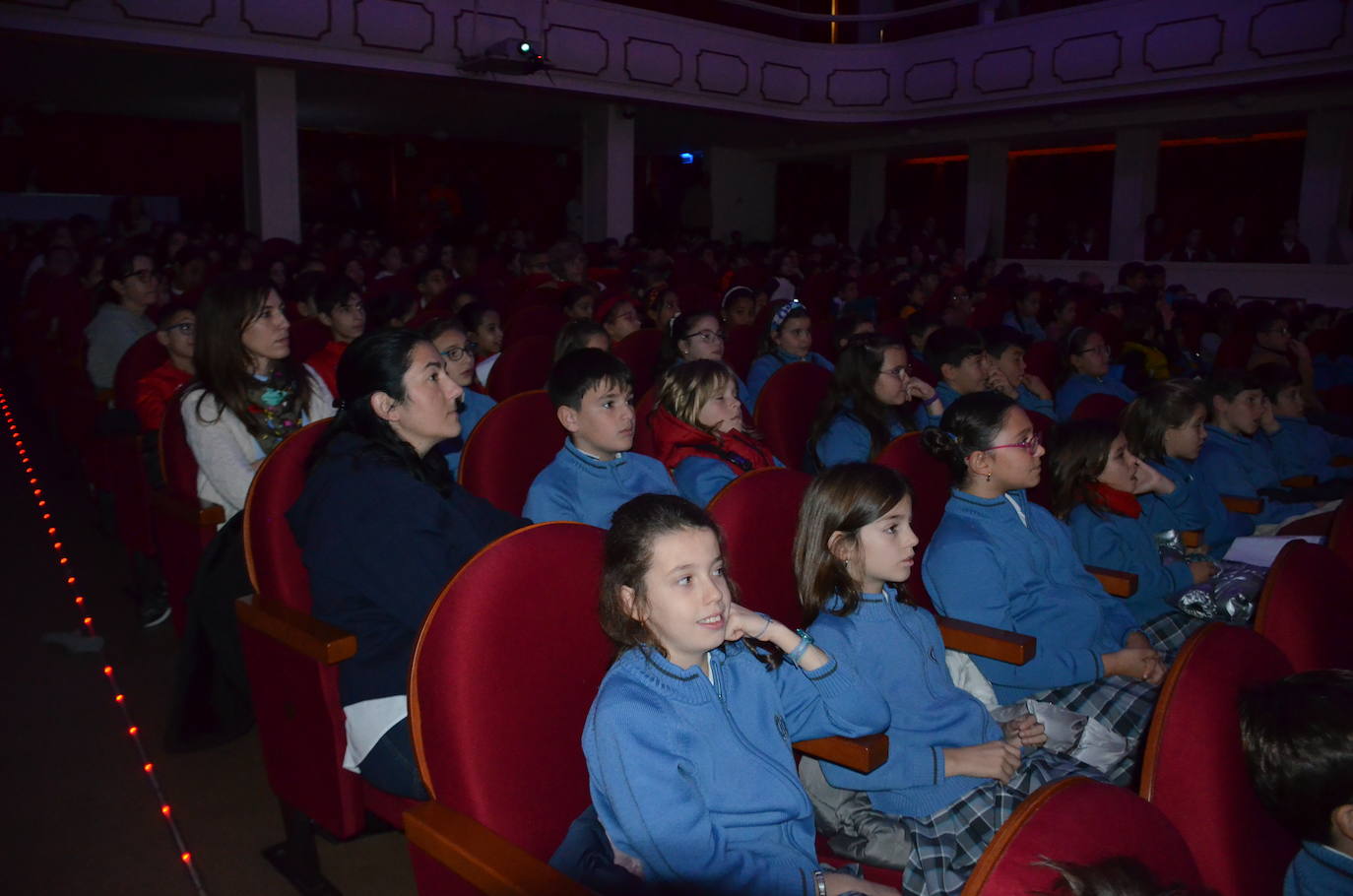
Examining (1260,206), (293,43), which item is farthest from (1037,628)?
(1260,206)

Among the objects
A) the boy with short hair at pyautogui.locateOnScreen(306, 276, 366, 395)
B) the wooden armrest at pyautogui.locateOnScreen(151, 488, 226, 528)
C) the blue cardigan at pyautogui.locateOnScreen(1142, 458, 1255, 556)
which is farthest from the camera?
the boy with short hair at pyautogui.locateOnScreen(306, 276, 366, 395)

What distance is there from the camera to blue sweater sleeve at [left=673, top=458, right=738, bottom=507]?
100 inches

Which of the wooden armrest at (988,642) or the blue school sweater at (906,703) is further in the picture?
the wooden armrest at (988,642)

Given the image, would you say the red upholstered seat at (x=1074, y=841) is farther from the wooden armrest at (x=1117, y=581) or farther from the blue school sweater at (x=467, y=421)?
the blue school sweater at (x=467, y=421)

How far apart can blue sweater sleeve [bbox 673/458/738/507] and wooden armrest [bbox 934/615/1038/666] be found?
788mm

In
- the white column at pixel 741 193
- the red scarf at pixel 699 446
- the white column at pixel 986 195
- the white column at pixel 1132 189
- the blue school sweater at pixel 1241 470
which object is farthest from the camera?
the white column at pixel 741 193

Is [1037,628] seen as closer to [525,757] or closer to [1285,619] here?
[1285,619]

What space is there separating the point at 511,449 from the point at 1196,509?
2044 millimetres

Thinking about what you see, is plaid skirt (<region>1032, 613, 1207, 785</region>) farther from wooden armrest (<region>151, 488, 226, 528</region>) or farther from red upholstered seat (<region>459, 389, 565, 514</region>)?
wooden armrest (<region>151, 488, 226, 528</region>)

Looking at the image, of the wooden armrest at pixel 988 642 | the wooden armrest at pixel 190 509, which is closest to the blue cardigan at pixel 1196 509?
the wooden armrest at pixel 988 642

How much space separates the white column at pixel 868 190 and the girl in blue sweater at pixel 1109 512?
12489 millimetres

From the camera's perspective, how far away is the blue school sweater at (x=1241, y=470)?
323cm

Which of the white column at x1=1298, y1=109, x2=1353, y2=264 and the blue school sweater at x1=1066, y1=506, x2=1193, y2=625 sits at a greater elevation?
the white column at x1=1298, y1=109, x2=1353, y2=264

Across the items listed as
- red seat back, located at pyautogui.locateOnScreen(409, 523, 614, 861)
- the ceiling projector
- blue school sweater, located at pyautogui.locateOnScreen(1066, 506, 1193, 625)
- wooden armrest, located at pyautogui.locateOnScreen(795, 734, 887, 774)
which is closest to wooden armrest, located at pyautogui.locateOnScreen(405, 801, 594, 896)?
red seat back, located at pyautogui.locateOnScreen(409, 523, 614, 861)
